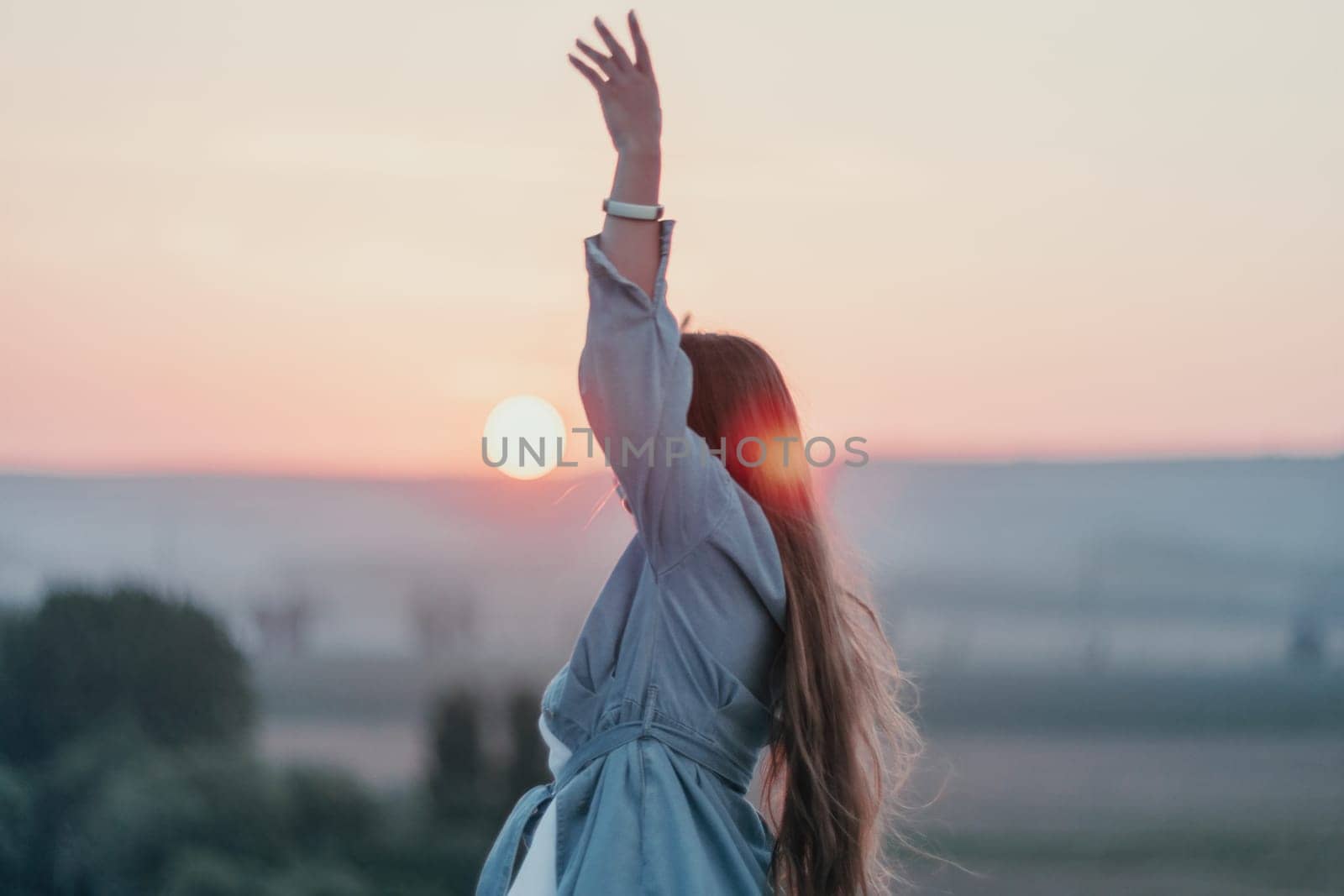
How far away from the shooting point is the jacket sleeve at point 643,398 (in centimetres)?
126

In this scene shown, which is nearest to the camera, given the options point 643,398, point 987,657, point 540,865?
point 643,398

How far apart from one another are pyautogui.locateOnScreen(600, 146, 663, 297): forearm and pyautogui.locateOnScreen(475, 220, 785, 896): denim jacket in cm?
2

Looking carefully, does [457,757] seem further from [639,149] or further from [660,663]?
[639,149]

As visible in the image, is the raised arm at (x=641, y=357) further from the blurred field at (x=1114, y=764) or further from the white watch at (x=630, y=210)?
the blurred field at (x=1114, y=764)

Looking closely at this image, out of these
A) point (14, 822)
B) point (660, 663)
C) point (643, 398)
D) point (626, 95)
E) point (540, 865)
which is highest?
point (626, 95)

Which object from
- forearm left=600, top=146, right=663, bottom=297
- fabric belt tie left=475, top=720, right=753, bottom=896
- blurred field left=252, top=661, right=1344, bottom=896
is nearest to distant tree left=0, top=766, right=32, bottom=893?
blurred field left=252, top=661, right=1344, bottom=896

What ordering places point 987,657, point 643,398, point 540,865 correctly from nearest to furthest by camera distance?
point 643,398 → point 540,865 → point 987,657

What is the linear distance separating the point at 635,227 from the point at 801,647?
469mm

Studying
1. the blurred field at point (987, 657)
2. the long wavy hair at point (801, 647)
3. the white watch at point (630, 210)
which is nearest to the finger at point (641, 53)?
the white watch at point (630, 210)

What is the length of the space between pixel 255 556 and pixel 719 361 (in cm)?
323

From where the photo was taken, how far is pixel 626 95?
1324 mm

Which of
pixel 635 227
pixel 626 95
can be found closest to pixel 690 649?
pixel 635 227

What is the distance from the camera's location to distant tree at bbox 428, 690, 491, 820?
432cm

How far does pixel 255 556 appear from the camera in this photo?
440 cm
